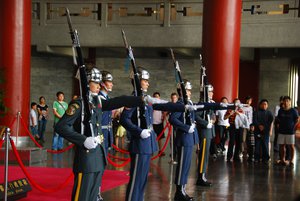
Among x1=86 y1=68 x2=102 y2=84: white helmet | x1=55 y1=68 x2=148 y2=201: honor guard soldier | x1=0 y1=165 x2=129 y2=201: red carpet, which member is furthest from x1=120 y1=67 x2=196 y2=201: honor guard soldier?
x1=0 y1=165 x2=129 y2=201: red carpet

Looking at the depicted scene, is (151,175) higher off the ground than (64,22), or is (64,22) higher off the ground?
(64,22)

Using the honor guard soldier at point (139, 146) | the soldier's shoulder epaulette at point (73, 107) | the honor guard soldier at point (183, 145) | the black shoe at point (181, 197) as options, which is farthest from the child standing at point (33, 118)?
the soldier's shoulder epaulette at point (73, 107)

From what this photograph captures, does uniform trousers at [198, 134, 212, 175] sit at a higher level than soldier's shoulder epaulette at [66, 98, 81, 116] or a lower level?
lower

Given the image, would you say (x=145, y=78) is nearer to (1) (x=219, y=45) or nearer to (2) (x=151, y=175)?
(2) (x=151, y=175)

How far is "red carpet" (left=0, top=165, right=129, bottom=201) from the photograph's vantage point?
22.9 feet

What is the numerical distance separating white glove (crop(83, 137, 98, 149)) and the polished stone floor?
7.87ft

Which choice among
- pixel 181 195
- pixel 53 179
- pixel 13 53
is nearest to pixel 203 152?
pixel 181 195

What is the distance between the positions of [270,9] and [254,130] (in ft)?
14.7

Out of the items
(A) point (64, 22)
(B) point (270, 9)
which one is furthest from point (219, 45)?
(A) point (64, 22)

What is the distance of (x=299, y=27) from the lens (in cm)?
1445

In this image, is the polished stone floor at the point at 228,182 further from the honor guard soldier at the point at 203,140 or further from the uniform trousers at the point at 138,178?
the uniform trousers at the point at 138,178

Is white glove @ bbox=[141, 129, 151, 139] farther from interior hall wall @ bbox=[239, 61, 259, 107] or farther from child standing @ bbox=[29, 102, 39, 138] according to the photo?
interior hall wall @ bbox=[239, 61, 259, 107]

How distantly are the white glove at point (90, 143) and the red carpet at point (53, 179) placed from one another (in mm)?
2249

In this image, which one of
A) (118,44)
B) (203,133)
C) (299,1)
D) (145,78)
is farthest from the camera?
(118,44)
